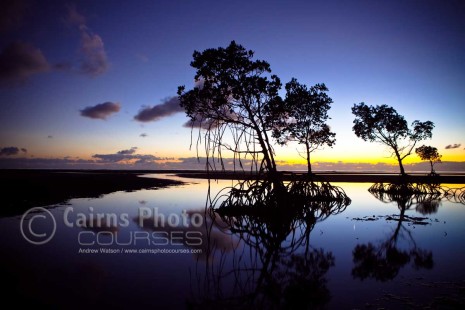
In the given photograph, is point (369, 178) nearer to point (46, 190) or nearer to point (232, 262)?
point (46, 190)

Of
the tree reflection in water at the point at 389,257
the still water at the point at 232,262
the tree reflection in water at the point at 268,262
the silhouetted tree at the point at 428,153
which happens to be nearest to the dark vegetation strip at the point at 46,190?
the still water at the point at 232,262

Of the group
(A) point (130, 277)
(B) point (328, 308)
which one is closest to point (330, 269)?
(B) point (328, 308)

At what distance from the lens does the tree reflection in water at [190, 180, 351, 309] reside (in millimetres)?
5238

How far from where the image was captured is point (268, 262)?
24.3 feet

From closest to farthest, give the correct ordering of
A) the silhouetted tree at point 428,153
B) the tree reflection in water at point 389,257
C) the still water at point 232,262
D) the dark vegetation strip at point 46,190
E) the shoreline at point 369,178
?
the still water at point 232,262 → the tree reflection in water at point 389,257 → the shoreline at point 369,178 → the dark vegetation strip at point 46,190 → the silhouetted tree at point 428,153

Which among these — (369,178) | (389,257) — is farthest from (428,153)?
(389,257)

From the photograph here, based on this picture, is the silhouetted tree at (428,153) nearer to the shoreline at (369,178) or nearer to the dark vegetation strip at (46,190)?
the shoreline at (369,178)

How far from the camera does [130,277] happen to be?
618cm

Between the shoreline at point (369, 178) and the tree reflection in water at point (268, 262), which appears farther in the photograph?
the shoreline at point (369, 178)

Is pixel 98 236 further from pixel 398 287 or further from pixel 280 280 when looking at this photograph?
pixel 398 287

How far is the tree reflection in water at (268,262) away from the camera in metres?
5.24

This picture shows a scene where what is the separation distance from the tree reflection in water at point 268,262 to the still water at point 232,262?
34mm

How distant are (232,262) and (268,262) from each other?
103cm

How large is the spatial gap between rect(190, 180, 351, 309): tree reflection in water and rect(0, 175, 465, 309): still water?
3 cm
